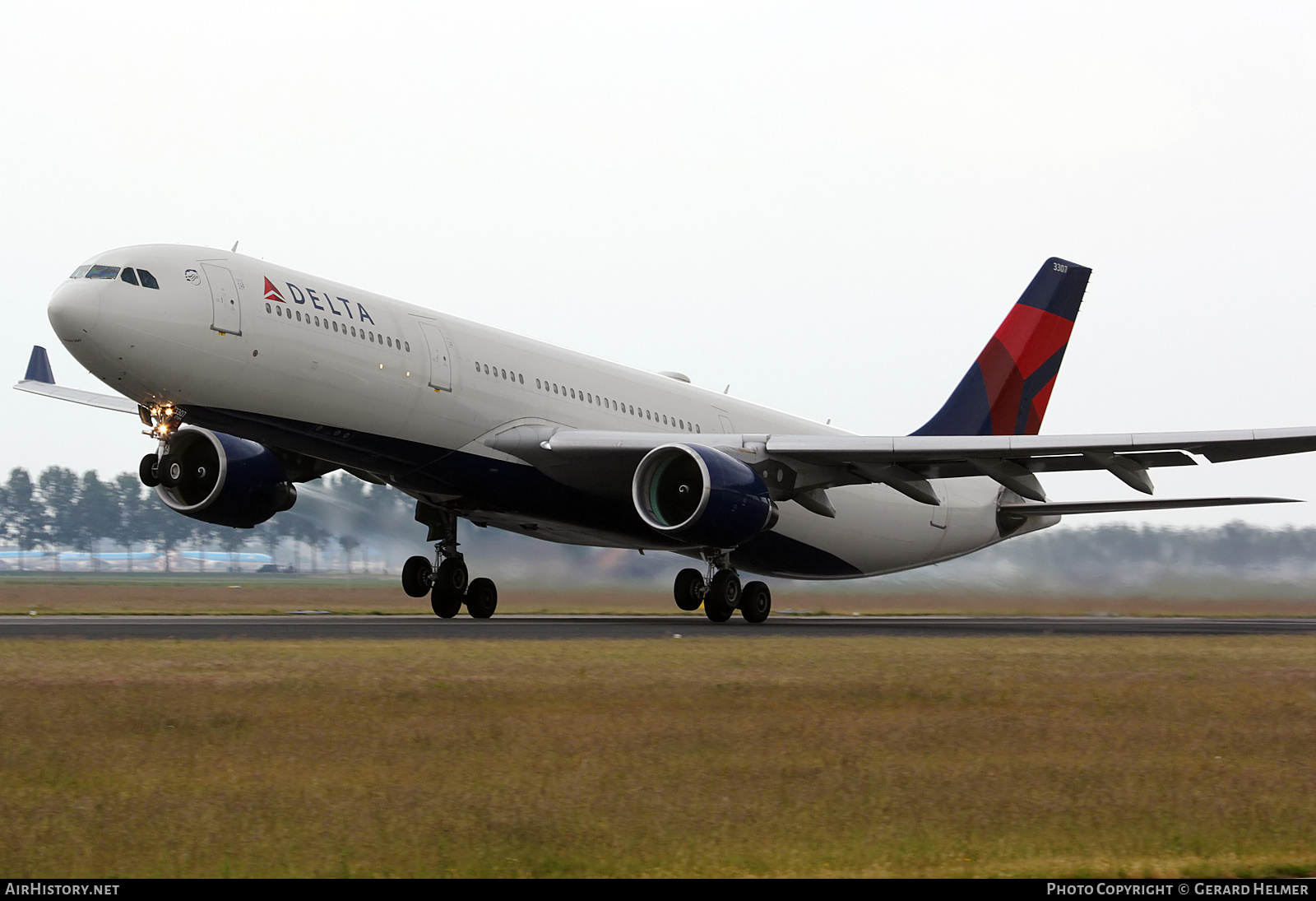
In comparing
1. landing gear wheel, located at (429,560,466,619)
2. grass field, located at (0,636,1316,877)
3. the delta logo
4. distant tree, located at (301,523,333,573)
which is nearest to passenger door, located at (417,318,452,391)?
the delta logo

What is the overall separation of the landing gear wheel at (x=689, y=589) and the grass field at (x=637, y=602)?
2.48m

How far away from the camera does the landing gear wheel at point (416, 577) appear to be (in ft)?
90.1

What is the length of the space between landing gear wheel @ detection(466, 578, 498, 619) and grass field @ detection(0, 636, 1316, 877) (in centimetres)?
1234

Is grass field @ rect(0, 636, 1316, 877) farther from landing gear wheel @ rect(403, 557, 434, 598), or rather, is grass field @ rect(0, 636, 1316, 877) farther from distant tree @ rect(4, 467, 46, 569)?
distant tree @ rect(4, 467, 46, 569)

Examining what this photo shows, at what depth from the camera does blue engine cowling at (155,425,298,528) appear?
25141mm

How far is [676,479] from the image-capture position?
79.9 feet

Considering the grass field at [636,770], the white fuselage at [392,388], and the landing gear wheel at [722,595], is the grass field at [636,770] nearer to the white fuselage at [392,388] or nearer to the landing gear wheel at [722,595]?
the white fuselage at [392,388]

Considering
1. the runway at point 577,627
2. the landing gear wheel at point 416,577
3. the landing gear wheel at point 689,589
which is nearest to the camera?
the runway at point 577,627

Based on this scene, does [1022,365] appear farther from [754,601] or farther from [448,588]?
[448,588]

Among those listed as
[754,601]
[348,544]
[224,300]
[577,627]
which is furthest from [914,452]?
[348,544]

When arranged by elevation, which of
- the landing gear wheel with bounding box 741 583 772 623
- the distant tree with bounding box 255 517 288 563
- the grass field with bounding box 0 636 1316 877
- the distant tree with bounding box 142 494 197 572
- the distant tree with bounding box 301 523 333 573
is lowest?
the grass field with bounding box 0 636 1316 877

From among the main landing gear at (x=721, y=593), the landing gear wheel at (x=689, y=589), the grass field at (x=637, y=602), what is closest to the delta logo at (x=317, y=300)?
the main landing gear at (x=721, y=593)
